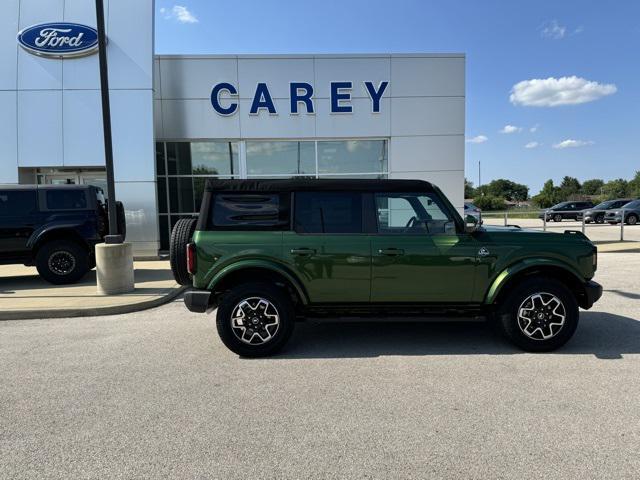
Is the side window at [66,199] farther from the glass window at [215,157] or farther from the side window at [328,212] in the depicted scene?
the side window at [328,212]

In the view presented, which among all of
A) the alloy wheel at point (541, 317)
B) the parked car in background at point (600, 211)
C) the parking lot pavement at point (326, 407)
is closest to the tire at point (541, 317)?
the alloy wheel at point (541, 317)

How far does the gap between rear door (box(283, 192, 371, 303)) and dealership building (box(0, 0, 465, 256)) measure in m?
8.81

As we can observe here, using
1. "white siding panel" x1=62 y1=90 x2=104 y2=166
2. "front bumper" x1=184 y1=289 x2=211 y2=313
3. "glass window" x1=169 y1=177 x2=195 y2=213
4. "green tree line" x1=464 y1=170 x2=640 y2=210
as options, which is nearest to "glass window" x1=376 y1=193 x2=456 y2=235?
"front bumper" x1=184 y1=289 x2=211 y2=313

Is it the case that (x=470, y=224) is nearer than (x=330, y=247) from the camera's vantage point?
No

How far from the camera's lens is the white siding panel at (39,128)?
462 inches

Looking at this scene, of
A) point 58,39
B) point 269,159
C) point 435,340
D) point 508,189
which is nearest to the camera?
point 435,340

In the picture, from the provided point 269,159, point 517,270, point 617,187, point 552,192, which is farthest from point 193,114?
point 617,187

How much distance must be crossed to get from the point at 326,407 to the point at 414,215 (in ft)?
7.91

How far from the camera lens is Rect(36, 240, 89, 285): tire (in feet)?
28.3

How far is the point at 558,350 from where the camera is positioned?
4.70 metres

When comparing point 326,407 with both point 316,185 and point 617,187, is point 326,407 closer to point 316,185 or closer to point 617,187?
point 316,185

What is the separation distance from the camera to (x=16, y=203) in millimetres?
8641

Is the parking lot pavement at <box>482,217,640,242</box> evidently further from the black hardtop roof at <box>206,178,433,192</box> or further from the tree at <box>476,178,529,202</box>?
the tree at <box>476,178,529,202</box>

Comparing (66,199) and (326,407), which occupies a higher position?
(66,199)
